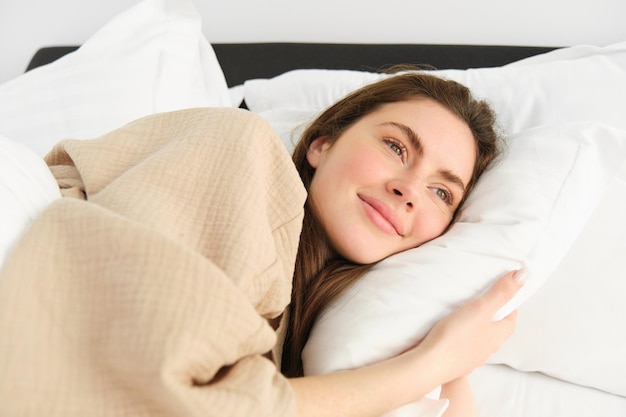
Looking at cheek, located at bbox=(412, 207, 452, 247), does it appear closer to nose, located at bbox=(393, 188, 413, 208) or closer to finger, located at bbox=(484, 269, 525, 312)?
nose, located at bbox=(393, 188, 413, 208)

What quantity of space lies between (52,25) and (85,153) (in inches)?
45.7

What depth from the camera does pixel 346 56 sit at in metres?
1.48

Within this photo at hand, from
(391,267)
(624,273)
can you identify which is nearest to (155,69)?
(391,267)

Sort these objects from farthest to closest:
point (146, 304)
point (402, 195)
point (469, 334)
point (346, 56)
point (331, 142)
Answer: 1. point (346, 56)
2. point (331, 142)
3. point (402, 195)
4. point (469, 334)
5. point (146, 304)

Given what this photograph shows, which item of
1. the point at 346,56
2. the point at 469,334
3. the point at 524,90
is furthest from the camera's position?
the point at 346,56

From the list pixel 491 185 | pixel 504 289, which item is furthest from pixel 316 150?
pixel 504 289

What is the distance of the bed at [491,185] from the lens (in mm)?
820

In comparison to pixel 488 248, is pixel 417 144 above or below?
above

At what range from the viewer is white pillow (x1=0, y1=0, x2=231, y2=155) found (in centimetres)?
116

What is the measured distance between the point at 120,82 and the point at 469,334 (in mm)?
854

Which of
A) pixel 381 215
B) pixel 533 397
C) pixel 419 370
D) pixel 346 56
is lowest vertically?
pixel 533 397

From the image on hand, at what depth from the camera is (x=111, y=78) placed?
121 cm

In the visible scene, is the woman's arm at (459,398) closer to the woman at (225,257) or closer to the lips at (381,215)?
the woman at (225,257)

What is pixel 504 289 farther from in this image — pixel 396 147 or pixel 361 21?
pixel 361 21
